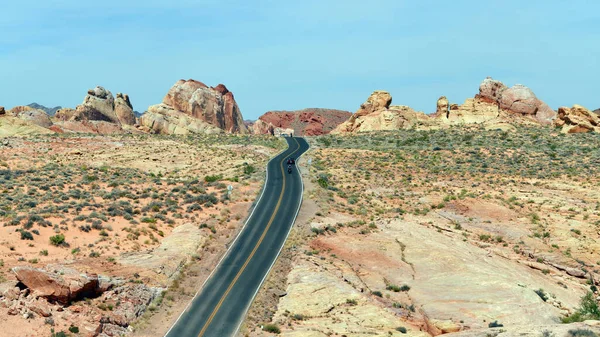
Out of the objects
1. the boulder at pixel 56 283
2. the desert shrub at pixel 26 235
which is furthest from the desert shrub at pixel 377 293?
the desert shrub at pixel 26 235

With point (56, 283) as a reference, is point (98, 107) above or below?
above

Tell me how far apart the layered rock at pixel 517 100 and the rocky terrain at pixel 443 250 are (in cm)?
3114

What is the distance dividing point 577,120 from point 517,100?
15.9 m

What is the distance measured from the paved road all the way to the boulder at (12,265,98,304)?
5.83 m

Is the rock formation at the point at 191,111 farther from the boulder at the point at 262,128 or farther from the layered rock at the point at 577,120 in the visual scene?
the layered rock at the point at 577,120

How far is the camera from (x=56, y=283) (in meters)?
32.4

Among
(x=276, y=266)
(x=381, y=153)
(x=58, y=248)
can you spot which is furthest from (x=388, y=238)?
(x=381, y=153)

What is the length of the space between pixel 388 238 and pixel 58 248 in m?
24.9

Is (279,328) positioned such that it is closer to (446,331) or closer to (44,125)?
(446,331)

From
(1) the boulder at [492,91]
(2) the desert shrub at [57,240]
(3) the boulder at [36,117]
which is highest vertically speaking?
(1) the boulder at [492,91]

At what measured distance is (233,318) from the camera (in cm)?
3406

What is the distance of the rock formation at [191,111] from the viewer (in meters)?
123

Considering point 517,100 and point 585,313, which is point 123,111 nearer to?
point 517,100

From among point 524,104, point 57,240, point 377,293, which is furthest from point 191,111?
point 377,293
